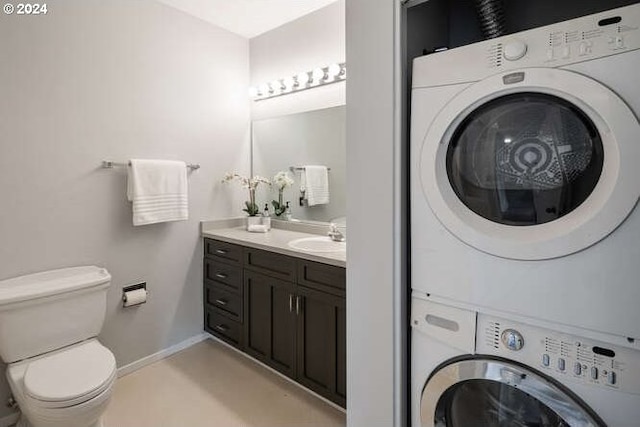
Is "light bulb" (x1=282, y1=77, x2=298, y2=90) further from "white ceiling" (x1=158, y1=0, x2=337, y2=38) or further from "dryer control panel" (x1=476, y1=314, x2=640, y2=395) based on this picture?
"dryer control panel" (x1=476, y1=314, x2=640, y2=395)

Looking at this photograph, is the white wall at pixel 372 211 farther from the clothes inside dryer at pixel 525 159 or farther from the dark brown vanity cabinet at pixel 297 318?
the dark brown vanity cabinet at pixel 297 318

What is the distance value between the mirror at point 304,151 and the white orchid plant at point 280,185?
33 mm

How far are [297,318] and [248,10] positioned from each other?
2177mm

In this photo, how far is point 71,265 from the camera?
2004mm

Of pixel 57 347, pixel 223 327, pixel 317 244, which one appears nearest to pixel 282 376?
pixel 223 327

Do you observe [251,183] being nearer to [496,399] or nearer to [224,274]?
[224,274]

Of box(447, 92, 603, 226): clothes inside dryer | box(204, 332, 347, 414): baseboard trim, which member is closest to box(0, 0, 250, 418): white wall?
box(204, 332, 347, 414): baseboard trim

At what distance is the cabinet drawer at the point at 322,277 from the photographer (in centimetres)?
178

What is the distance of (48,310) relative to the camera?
67.5 inches

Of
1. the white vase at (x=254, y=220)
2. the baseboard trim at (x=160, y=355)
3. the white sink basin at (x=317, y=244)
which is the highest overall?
the white vase at (x=254, y=220)

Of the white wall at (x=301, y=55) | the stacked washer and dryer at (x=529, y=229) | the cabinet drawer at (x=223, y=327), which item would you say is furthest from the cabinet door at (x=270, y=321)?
the white wall at (x=301, y=55)

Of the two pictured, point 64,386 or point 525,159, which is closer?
point 525,159

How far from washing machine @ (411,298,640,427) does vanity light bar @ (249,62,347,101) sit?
1804mm

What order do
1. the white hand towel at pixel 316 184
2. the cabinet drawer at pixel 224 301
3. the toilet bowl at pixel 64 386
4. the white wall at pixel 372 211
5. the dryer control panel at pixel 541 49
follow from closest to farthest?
the dryer control panel at pixel 541 49, the white wall at pixel 372 211, the toilet bowl at pixel 64 386, the cabinet drawer at pixel 224 301, the white hand towel at pixel 316 184
